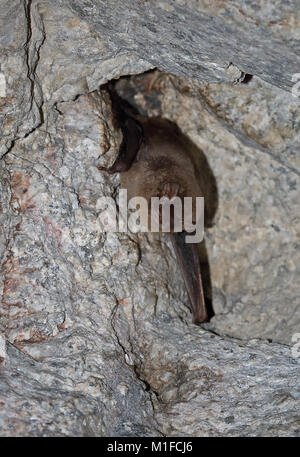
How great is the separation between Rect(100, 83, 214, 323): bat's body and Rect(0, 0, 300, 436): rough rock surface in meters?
0.11

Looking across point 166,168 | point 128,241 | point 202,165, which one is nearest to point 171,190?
point 166,168

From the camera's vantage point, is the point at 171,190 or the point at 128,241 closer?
the point at 128,241

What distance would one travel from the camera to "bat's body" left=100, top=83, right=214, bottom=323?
3.87m

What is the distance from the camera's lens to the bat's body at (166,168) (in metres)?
3.87

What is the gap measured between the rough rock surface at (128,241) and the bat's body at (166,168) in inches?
4.2

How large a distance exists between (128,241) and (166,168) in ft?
2.63

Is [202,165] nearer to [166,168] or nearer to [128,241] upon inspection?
[166,168]

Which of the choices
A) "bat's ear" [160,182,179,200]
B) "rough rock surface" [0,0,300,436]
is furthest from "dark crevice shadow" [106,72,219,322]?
"bat's ear" [160,182,179,200]

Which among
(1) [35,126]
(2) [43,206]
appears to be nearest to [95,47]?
(1) [35,126]

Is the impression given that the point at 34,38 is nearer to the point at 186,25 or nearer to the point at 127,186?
the point at 186,25

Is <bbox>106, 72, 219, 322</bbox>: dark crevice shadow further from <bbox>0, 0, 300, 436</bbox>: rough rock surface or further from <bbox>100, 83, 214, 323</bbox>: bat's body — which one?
<bbox>0, 0, 300, 436</bbox>: rough rock surface

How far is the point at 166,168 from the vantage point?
160 inches

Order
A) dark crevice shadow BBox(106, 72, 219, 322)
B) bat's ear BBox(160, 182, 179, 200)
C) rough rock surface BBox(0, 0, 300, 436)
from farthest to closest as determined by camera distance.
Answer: dark crevice shadow BBox(106, 72, 219, 322) → bat's ear BBox(160, 182, 179, 200) → rough rock surface BBox(0, 0, 300, 436)

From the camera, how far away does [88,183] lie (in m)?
3.48
